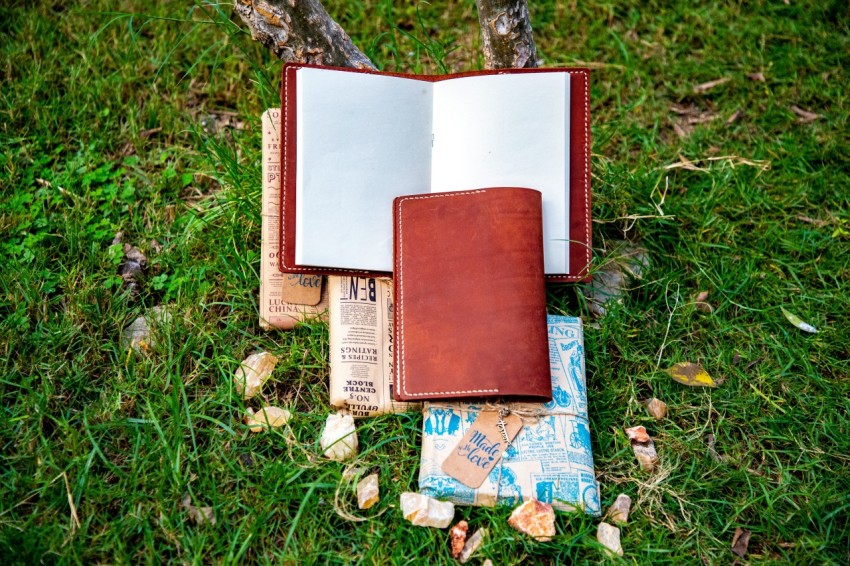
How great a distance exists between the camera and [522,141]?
264cm

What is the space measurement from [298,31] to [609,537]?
7.36ft

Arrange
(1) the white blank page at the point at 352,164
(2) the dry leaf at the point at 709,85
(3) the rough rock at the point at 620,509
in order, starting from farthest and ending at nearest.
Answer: (2) the dry leaf at the point at 709,85
(1) the white blank page at the point at 352,164
(3) the rough rock at the point at 620,509

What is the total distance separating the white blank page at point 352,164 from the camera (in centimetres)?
258

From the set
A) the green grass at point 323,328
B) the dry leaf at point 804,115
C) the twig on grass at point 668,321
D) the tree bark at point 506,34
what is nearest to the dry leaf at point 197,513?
the green grass at point 323,328

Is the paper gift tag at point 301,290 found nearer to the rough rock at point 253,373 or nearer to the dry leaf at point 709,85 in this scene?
the rough rock at point 253,373

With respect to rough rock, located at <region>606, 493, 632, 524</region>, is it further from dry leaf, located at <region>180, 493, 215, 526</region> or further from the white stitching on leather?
dry leaf, located at <region>180, 493, 215, 526</region>

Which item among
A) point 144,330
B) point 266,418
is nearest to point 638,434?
point 266,418

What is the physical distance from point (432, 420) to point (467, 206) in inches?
31.5

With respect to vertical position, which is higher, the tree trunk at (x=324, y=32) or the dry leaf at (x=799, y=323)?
the tree trunk at (x=324, y=32)

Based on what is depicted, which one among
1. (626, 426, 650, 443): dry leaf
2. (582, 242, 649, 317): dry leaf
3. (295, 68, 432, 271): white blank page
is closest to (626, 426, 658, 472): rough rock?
(626, 426, 650, 443): dry leaf

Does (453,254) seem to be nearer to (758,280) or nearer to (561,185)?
(561,185)

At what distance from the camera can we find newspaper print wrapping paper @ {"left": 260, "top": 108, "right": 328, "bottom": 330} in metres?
2.71

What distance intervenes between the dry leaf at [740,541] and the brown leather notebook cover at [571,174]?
3.47 feet

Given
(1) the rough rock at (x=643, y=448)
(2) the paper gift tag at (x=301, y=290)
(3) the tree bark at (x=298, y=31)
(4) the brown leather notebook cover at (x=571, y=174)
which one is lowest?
(1) the rough rock at (x=643, y=448)
